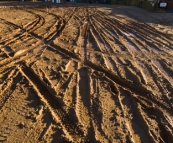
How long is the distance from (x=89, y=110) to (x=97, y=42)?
4995mm

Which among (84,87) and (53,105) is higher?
(84,87)

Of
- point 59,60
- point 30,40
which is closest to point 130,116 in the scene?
point 59,60

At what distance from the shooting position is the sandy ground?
13.9 ft

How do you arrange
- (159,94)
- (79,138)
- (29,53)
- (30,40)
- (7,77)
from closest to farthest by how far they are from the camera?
(79,138) < (159,94) < (7,77) < (29,53) < (30,40)

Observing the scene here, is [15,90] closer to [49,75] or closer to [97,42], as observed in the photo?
[49,75]

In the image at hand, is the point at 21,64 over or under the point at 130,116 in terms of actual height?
over

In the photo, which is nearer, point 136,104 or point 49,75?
point 136,104

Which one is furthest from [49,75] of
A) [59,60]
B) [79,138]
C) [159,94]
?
[159,94]

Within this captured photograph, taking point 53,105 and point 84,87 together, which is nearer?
point 53,105

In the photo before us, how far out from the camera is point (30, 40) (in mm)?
9016

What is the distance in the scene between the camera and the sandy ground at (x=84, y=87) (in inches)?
167

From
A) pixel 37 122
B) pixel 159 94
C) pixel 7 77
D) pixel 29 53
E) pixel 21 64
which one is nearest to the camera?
pixel 37 122

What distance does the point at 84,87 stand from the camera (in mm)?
5703

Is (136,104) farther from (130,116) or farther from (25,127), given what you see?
(25,127)
